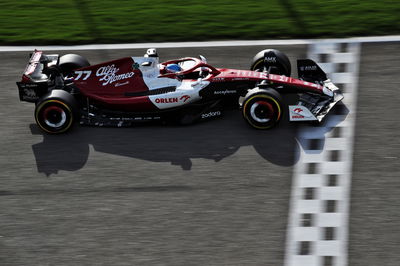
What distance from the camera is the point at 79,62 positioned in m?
11.6

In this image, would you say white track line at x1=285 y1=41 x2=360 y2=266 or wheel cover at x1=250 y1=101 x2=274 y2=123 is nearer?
white track line at x1=285 y1=41 x2=360 y2=266

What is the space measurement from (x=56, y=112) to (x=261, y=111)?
10.5ft

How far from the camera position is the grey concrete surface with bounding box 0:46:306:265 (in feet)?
26.8

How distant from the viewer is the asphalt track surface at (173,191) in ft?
26.7

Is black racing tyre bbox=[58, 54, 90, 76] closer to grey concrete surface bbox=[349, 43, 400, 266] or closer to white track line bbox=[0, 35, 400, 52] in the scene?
white track line bbox=[0, 35, 400, 52]

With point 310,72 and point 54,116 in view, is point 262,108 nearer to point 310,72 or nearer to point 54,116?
point 310,72

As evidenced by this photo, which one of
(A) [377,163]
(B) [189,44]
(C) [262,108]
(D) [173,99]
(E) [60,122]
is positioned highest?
(B) [189,44]

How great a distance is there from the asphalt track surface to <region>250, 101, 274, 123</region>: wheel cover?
266mm

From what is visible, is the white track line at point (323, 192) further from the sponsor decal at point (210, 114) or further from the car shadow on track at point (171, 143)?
the sponsor decal at point (210, 114)

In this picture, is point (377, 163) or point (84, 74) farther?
point (84, 74)

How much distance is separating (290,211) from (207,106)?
8.96 feet

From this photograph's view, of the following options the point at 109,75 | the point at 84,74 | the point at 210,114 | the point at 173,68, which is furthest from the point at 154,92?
the point at 84,74

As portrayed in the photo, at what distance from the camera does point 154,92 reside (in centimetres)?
1066

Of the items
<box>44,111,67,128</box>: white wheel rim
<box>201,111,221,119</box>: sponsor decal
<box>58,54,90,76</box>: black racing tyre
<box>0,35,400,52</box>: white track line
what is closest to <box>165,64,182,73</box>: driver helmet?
<box>201,111,221,119</box>: sponsor decal
